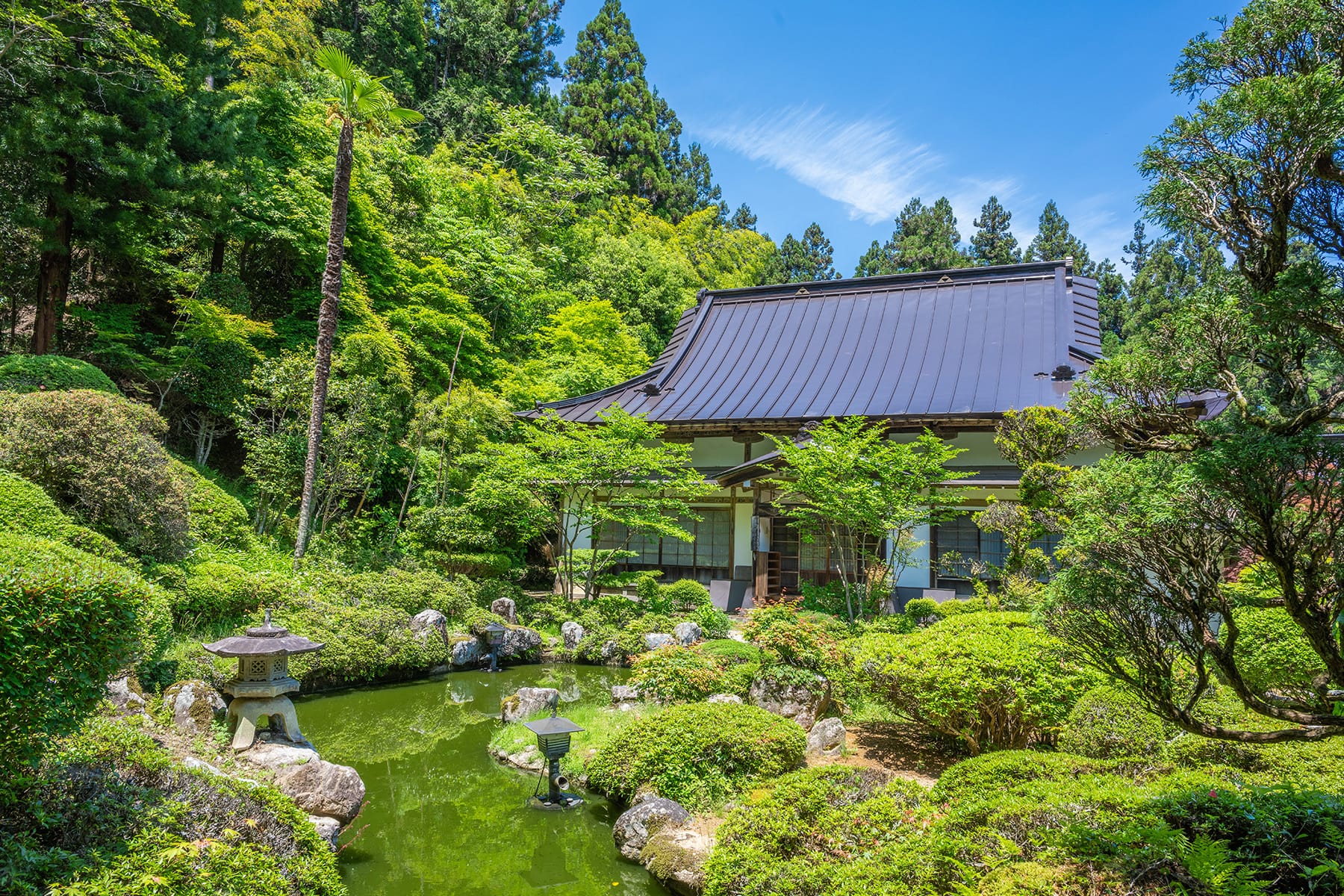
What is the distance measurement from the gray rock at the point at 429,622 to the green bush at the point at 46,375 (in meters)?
5.48

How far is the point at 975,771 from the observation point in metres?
4.67

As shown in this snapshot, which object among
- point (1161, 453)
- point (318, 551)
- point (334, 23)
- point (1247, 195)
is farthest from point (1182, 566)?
point (334, 23)

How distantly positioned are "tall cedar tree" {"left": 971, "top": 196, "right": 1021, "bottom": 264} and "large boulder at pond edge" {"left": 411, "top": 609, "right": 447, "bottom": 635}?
35.1 metres

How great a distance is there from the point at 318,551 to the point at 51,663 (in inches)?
428

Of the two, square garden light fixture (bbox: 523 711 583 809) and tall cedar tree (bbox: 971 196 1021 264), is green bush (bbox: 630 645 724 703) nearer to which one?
square garden light fixture (bbox: 523 711 583 809)

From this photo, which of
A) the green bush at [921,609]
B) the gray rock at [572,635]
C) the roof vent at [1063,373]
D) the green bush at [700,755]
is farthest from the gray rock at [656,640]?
the roof vent at [1063,373]

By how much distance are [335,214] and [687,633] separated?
33.3ft

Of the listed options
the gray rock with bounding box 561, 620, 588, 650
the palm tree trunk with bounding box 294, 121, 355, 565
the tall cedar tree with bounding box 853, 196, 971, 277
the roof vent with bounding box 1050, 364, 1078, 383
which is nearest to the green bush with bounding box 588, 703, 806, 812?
the gray rock with bounding box 561, 620, 588, 650

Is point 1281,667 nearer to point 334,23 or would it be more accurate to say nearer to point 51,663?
point 51,663

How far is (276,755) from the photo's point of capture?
6.14m

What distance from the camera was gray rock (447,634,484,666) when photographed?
1141cm

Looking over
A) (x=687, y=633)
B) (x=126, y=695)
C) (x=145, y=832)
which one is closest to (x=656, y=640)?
(x=687, y=633)

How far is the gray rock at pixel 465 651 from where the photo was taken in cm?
1141

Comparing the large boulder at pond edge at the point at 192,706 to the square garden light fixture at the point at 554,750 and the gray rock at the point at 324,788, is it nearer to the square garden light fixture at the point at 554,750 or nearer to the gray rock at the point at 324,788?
the gray rock at the point at 324,788
